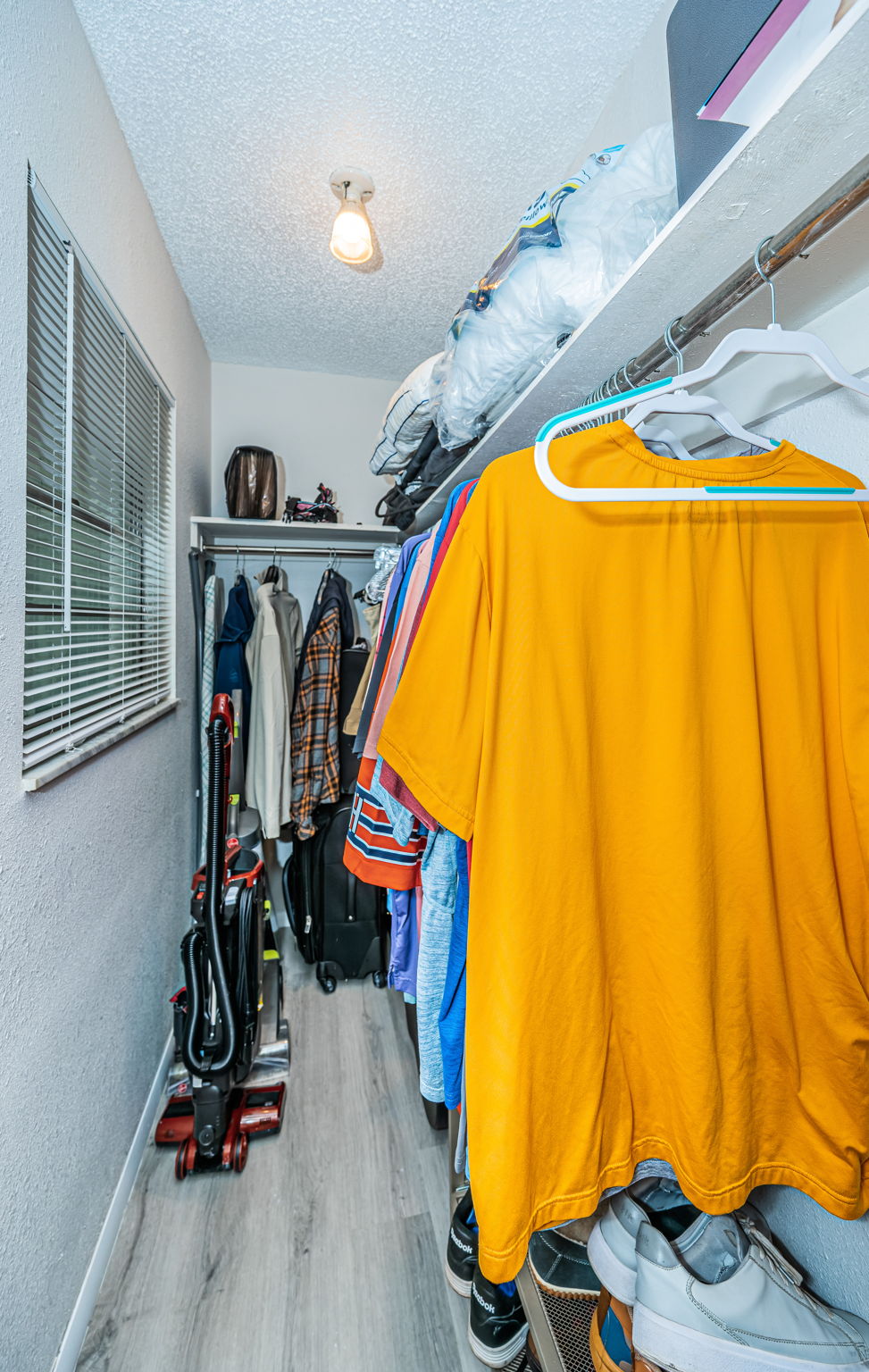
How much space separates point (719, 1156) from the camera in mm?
628

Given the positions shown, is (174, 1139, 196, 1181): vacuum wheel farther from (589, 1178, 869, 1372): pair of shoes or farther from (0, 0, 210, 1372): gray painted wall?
(589, 1178, 869, 1372): pair of shoes

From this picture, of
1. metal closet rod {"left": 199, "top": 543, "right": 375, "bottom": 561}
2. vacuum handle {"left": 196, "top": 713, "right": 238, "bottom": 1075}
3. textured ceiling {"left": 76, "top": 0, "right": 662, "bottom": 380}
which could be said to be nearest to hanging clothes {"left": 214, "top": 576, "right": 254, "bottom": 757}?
metal closet rod {"left": 199, "top": 543, "right": 375, "bottom": 561}

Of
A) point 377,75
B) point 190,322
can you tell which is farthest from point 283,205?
point 190,322

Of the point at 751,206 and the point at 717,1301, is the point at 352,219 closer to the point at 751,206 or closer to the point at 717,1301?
the point at 751,206

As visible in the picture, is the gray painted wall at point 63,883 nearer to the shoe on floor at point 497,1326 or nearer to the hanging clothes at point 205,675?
the hanging clothes at point 205,675

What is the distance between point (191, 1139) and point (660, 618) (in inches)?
68.3

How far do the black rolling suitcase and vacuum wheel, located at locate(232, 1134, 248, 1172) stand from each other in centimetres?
76

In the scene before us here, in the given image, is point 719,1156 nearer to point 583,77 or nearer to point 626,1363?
→ point 626,1363

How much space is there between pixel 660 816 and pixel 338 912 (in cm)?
190

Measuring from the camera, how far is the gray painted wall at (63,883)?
33.7 inches

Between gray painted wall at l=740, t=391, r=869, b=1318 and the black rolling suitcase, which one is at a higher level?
gray painted wall at l=740, t=391, r=869, b=1318

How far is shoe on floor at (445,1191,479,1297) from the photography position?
114 centimetres

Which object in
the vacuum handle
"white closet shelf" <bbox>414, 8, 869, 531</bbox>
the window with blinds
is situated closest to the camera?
"white closet shelf" <bbox>414, 8, 869, 531</bbox>

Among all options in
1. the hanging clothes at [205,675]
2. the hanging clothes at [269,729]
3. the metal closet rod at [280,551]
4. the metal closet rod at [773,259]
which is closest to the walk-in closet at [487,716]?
the metal closet rod at [773,259]
